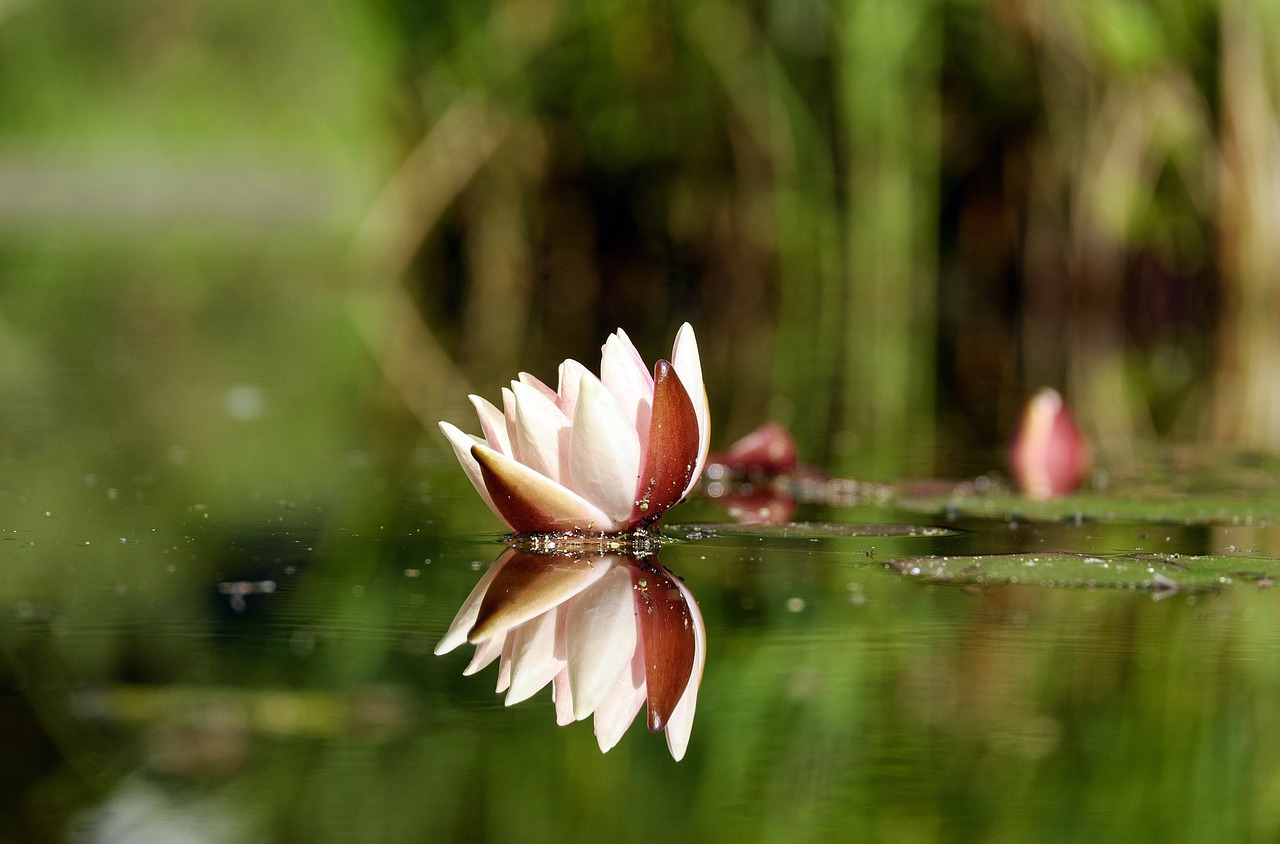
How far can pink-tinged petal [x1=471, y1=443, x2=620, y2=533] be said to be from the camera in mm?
1623

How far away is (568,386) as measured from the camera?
1681 mm

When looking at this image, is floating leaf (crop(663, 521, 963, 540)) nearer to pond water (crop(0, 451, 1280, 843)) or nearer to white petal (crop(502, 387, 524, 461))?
pond water (crop(0, 451, 1280, 843))

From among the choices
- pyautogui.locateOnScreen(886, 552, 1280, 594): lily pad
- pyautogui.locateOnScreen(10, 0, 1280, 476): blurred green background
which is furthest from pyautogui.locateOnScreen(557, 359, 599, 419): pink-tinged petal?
pyautogui.locateOnScreen(10, 0, 1280, 476): blurred green background

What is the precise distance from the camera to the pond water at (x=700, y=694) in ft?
3.02

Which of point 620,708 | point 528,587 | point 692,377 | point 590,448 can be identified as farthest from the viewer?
point 692,377

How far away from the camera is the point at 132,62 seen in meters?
17.2

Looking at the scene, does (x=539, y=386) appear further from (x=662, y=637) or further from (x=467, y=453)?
(x=662, y=637)

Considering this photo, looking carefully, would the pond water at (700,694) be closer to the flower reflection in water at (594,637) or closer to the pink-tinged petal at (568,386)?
the flower reflection in water at (594,637)

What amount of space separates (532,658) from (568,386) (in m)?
0.47

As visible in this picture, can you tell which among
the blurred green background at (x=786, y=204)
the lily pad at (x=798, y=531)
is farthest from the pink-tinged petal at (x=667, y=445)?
the blurred green background at (x=786, y=204)

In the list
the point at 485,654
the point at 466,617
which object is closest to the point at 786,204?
the point at 466,617

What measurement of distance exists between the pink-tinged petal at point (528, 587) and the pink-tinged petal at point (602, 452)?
0.06 metres

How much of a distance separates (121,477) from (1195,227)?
479 centimetres

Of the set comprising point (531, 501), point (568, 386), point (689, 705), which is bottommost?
point (689, 705)
